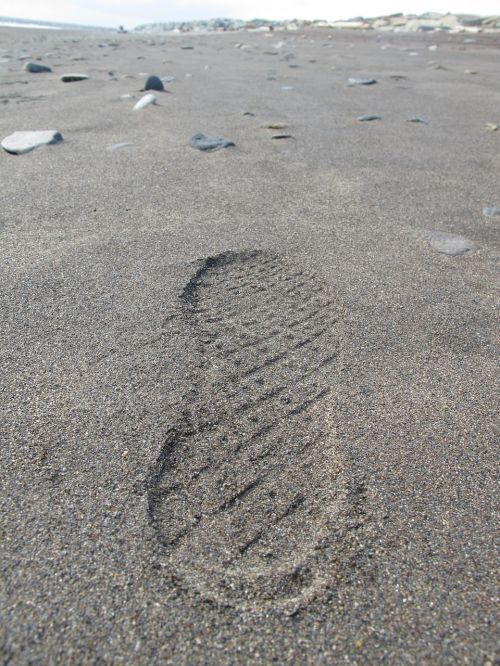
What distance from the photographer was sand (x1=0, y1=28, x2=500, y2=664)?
2.64 ft

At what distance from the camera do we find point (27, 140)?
2707 millimetres

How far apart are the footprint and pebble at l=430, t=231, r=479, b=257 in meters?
0.53

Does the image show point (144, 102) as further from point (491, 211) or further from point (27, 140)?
point (491, 211)

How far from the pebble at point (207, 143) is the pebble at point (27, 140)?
26.6 inches

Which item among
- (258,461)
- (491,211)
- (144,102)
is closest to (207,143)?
(144,102)

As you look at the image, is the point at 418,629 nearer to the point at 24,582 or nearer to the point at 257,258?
the point at 24,582

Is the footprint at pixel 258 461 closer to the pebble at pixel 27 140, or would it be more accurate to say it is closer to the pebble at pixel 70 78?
the pebble at pixel 27 140

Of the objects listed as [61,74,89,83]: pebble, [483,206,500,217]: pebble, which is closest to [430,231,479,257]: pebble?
[483,206,500,217]: pebble

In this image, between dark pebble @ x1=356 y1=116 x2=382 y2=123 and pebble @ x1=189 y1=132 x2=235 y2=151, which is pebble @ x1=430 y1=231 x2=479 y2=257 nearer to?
pebble @ x1=189 y1=132 x2=235 y2=151

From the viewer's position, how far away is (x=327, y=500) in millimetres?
999

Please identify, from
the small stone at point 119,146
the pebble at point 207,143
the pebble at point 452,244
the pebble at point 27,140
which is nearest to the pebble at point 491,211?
the pebble at point 452,244

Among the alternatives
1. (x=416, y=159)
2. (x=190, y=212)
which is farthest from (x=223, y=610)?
(x=416, y=159)

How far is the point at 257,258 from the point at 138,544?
3.44 feet

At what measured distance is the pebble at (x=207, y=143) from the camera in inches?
106
